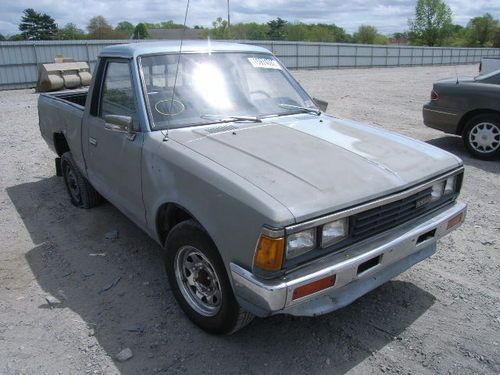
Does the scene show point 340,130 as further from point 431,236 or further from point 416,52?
point 416,52

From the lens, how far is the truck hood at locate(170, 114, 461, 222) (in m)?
2.45

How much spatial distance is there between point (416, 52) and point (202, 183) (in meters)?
41.8

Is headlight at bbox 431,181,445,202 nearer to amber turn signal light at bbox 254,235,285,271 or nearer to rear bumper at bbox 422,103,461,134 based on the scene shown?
amber turn signal light at bbox 254,235,285,271

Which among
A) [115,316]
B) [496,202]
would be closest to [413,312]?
[115,316]

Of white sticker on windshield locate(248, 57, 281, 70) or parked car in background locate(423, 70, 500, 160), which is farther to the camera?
parked car in background locate(423, 70, 500, 160)

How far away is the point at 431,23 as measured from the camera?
280 ft

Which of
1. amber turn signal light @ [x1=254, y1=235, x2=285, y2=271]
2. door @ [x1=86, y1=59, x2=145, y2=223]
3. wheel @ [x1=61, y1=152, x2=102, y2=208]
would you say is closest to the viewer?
amber turn signal light @ [x1=254, y1=235, x2=285, y2=271]

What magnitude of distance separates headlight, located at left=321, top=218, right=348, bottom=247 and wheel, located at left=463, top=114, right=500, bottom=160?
216 inches

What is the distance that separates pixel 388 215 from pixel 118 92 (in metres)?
2.49

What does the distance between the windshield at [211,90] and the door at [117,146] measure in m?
0.21

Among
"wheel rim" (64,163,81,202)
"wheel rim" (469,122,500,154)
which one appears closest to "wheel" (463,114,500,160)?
"wheel rim" (469,122,500,154)

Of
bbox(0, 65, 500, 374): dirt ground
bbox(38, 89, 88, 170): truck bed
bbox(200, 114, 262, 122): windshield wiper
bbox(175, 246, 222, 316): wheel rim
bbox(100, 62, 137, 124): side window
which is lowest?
bbox(0, 65, 500, 374): dirt ground

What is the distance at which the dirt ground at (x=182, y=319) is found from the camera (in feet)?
8.95

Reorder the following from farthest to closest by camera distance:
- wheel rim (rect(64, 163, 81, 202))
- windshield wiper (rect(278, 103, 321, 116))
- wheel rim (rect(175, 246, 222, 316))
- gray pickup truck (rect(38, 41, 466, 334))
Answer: wheel rim (rect(64, 163, 81, 202))
windshield wiper (rect(278, 103, 321, 116))
wheel rim (rect(175, 246, 222, 316))
gray pickup truck (rect(38, 41, 466, 334))
